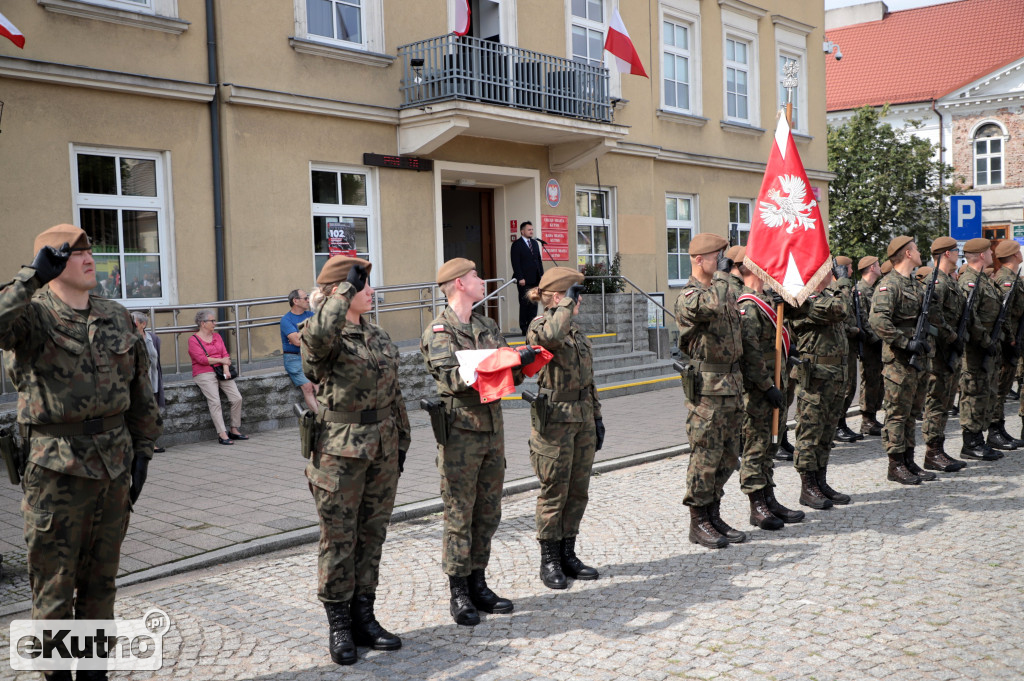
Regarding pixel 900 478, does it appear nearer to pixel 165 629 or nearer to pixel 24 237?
pixel 165 629

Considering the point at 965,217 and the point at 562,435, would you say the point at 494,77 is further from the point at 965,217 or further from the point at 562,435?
the point at 562,435

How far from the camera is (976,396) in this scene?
9.26 meters

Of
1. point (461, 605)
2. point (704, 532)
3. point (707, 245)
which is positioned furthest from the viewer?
point (707, 245)

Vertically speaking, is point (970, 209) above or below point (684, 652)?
above

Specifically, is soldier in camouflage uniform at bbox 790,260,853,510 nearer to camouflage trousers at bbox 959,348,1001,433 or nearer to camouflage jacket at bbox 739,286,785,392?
camouflage jacket at bbox 739,286,785,392

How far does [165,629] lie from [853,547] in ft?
14.0

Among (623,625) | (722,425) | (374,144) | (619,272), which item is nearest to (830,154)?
(619,272)

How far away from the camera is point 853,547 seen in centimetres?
596

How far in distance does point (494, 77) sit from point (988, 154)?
31.5 meters

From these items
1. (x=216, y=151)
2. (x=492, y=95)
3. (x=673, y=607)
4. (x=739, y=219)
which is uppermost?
(x=492, y=95)

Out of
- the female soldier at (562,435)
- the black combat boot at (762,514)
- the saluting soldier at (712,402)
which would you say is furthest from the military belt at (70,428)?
the black combat boot at (762,514)

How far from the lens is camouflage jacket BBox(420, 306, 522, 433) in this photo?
496 cm

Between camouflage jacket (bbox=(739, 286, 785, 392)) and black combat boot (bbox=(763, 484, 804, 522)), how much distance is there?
78 cm

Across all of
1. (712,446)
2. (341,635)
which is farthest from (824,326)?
(341,635)
